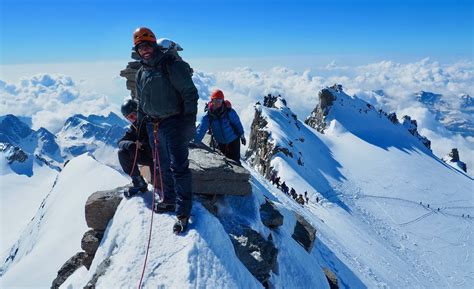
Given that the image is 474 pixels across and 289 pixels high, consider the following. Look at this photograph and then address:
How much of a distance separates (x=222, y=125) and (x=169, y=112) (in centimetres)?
455

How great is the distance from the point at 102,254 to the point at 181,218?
2.17 m

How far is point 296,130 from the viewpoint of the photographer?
7250cm

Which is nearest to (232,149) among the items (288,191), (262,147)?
(288,191)

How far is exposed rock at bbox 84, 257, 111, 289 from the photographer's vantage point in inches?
305

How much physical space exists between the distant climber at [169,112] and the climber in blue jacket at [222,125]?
137 inches

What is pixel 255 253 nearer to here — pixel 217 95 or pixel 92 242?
pixel 92 242

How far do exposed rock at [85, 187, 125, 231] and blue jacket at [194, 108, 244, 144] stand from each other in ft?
11.5

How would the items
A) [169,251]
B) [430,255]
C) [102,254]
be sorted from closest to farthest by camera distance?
[169,251] → [102,254] → [430,255]

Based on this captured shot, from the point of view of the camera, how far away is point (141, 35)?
760 centimetres

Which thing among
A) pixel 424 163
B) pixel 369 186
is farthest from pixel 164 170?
pixel 424 163

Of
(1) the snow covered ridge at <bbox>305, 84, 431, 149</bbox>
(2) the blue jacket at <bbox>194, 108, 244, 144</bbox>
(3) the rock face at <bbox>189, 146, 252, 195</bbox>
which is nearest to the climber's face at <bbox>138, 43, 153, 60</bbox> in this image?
(3) the rock face at <bbox>189, 146, 252, 195</bbox>

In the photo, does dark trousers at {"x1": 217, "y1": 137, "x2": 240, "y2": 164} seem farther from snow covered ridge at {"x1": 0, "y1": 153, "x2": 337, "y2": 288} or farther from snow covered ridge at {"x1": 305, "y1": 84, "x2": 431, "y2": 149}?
snow covered ridge at {"x1": 305, "y1": 84, "x2": 431, "y2": 149}

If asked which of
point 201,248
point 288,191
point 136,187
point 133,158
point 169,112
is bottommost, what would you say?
point 288,191

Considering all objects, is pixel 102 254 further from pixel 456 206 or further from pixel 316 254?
pixel 456 206
